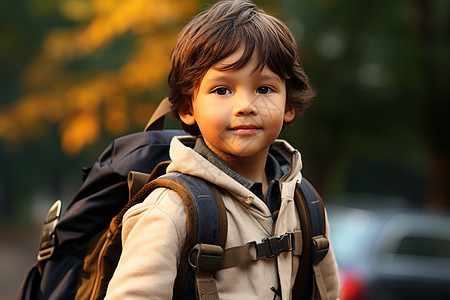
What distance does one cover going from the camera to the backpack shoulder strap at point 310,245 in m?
2.08

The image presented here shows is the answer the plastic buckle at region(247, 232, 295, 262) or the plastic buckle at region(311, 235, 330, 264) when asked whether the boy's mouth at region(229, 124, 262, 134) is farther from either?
the plastic buckle at region(311, 235, 330, 264)

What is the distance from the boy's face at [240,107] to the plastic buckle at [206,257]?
0.32 metres

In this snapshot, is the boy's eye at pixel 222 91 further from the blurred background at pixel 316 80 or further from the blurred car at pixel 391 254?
the blurred car at pixel 391 254

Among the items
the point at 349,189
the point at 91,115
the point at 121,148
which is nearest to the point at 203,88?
the point at 121,148

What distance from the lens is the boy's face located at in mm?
1898

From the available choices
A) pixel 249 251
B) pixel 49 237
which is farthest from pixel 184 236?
pixel 49 237

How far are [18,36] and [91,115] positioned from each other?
17.6 feet

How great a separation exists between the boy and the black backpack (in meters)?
0.04

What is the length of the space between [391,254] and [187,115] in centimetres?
440

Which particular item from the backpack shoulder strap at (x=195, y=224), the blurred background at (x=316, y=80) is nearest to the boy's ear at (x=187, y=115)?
the backpack shoulder strap at (x=195, y=224)

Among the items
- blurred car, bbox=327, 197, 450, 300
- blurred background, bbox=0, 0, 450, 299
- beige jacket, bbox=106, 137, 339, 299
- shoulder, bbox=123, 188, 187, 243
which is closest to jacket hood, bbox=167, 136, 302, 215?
beige jacket, bbox=106, 137, 339, 299

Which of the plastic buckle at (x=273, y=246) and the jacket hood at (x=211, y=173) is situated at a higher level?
the jacket hood at (x=211, y=173)

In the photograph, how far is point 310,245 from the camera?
2086 mm

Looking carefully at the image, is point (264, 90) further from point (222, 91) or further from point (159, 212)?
point (159, 212)
